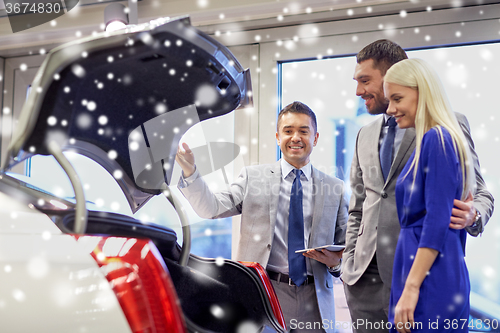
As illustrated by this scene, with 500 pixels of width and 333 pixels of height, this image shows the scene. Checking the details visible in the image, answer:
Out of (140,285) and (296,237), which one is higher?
(140,285)

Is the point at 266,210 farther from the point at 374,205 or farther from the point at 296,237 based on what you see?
the point at 374,205

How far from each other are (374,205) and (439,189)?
37 cm

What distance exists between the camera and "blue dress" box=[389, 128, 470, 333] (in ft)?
3.23

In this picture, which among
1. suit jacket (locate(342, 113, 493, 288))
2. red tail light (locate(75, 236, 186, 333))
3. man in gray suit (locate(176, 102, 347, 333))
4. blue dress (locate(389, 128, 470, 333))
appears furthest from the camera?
man in gray suit (locate(176, 102, 347, 333))

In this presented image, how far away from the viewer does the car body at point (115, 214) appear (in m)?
0.63

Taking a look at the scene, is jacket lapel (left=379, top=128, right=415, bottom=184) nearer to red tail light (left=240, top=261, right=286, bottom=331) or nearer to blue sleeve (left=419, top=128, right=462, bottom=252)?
blue sleeve (left=419, top=128, right=462, bottom=252)

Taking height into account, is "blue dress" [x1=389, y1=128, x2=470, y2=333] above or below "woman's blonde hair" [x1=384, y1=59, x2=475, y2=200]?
below

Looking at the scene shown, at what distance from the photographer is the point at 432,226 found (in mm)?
986

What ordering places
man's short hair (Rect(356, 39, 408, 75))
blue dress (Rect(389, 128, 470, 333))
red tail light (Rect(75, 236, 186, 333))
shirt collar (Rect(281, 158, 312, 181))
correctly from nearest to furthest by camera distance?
red tail light (Rect(75, 236, 186, 333)) < blue dress (Rect(389, 128, 470, 333)) < man's short hair (Rect(356, 39, 408, 75)) < shirt collar (Rect(281, 158, 312, 181))

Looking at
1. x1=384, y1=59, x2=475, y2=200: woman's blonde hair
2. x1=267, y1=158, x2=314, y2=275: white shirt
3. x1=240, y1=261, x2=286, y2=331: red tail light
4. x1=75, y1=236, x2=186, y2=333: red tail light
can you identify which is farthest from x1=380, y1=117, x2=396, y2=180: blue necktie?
x1=75, y1=236, x2=186, y2=333: red tail light

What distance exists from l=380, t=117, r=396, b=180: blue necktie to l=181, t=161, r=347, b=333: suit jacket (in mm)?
362

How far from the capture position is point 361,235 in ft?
4.52

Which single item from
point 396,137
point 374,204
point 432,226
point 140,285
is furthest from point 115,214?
point 396,137

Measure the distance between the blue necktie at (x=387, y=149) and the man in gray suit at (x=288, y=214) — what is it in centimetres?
36
